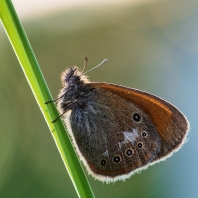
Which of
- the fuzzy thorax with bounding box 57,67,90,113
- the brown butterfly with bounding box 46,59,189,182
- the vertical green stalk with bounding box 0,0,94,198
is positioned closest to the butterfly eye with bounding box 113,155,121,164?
the brown butterfly with bounding box 46,59,189,182

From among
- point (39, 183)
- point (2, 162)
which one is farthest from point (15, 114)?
point (39, 183)

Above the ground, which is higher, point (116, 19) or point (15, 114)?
point (116, 19)

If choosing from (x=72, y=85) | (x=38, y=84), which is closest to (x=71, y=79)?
(x=72, y=85)

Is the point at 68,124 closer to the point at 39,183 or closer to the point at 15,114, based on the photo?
the point at 39,183

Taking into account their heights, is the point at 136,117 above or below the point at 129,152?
above

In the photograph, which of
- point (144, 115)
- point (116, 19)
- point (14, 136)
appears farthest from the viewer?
point (116, 19)

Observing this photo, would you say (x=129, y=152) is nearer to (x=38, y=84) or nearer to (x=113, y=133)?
(x=113, y=133)
